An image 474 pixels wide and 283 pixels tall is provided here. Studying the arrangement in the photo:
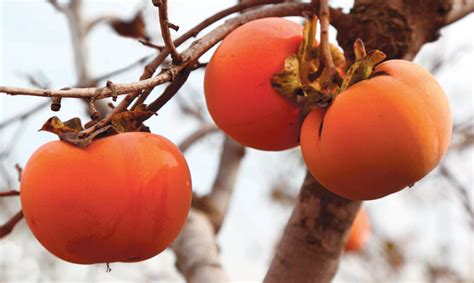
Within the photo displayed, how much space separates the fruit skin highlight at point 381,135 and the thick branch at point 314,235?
0.36 m

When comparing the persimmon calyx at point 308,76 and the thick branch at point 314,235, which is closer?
the persimmon calyx at point 308,76

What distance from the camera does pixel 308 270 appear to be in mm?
1383

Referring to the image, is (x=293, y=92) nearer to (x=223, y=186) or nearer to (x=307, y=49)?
(x=307, y=49)

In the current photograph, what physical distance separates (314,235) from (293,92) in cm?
39

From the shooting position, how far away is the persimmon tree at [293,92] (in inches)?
40.1

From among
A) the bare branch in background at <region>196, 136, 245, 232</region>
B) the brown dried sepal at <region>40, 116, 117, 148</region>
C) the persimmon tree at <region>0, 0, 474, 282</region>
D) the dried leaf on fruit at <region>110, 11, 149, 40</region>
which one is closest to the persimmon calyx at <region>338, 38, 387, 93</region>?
the persimmon tree at <region>0, 0, 474, 282</region>

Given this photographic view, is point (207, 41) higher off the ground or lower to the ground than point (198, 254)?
higher

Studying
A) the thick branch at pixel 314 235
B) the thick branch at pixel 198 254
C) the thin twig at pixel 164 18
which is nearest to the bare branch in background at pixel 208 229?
the thick branch at pixel 198 254

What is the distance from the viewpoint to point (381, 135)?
94 centimetres

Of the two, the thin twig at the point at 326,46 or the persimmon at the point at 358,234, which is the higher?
the thin twig at the point at 326,46

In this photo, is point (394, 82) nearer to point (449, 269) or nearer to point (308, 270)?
point (308, 270)

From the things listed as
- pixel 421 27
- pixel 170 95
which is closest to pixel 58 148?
pixel 170 95

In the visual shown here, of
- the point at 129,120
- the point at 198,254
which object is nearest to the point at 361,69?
the point at 129,120

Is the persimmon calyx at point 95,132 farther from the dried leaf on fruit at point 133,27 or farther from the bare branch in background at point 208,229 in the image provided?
the dried leaf on fruit at point 133,27
